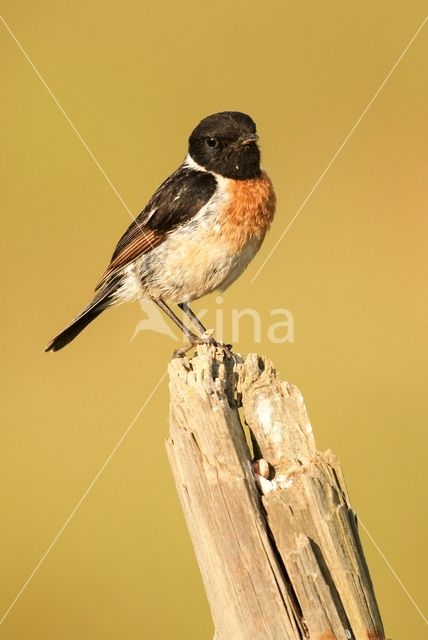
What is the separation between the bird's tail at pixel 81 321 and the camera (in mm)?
6738

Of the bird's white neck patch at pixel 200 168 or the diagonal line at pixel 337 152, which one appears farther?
the diagonal line at pixel 337 152

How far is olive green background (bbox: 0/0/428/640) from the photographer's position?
8188 millimetres

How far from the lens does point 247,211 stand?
636cm

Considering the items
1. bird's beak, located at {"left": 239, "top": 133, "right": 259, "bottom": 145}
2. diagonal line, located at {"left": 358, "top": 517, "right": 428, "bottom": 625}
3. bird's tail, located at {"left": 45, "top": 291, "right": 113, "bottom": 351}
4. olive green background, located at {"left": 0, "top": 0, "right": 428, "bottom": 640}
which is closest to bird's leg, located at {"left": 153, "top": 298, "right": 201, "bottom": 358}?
bird's tail, located at {"left": 45, "top": 291, "right": 113, "bottom": 351}

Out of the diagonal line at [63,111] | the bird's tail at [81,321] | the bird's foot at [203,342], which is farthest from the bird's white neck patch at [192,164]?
the diagonal line at [63,111]

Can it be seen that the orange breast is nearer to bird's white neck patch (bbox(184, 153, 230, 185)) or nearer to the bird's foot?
bird's white neck patch (bbox(184, 153, 230, 185))

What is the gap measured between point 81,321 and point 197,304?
3.39 meters

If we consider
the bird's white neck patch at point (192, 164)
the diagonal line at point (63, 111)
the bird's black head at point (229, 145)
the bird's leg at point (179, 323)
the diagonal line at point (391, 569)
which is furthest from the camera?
the diagonal line at point (63, 111)

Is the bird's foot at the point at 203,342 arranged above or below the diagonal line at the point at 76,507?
above

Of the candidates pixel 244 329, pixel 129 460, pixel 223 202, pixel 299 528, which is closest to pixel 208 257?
pixel 223 202

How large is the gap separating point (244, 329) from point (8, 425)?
274 centimetres

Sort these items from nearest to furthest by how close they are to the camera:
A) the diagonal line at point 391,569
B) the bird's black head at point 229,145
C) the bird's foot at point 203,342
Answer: the bird's foot at point 203,342 → the bird's black head at point 229,145 → the diagonal line at point 391,569

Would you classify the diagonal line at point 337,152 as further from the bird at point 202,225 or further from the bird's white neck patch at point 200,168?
the bird at point 202,225

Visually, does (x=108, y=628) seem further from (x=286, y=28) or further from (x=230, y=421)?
(x=286, y=28)
